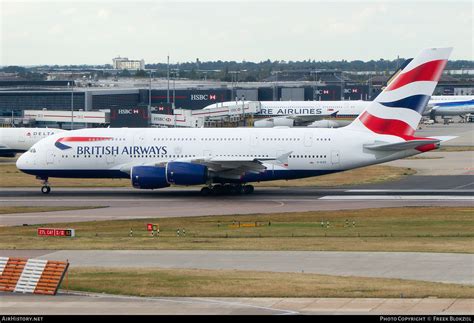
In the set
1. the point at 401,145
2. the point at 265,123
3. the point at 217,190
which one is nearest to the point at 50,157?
the point at 217,190

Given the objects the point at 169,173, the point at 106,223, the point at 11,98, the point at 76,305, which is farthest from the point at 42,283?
the point at 11,98

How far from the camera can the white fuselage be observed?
59844 millimetres

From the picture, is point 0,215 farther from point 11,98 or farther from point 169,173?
point 11,98

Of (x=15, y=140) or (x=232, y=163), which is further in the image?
(x=15, y=140)

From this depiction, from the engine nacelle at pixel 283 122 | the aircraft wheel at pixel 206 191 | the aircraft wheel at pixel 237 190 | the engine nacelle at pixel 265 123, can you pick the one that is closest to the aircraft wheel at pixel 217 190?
the aircraft wheel at pixel 206 191

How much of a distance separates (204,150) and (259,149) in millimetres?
3530

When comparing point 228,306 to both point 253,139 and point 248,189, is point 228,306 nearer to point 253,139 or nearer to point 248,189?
point 253,139

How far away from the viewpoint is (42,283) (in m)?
31.9

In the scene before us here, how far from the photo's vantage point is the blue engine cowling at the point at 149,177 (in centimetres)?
5847

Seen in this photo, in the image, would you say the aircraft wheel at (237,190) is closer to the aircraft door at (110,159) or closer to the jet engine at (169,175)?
the jet engine at (169,175)

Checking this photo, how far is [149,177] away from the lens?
192ft

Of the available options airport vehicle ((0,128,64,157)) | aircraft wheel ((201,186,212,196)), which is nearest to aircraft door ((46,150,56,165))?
aircraft wheel ((201,186,212,196))

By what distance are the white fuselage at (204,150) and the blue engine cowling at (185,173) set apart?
3.07 ft

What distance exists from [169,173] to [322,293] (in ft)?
94.2
